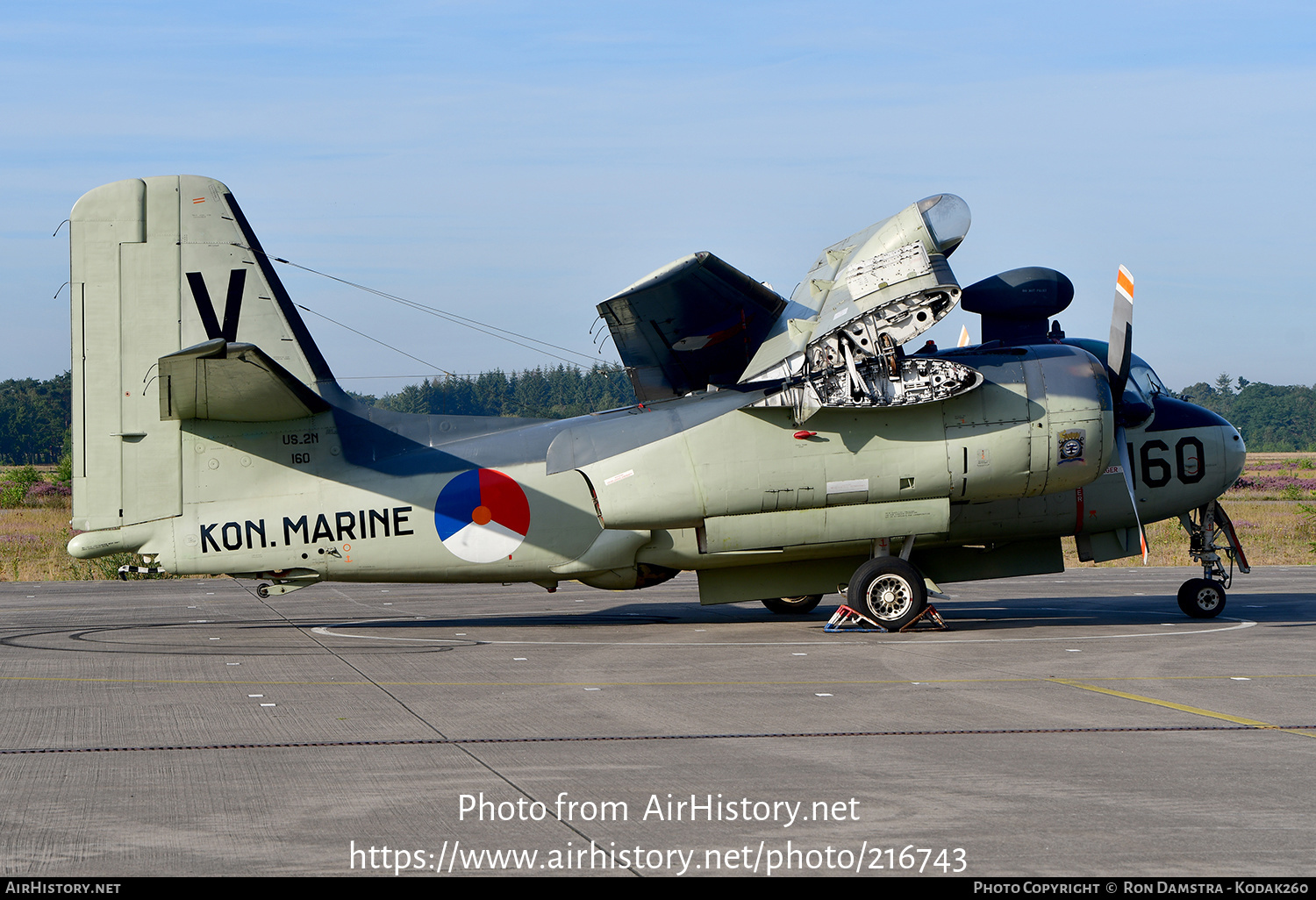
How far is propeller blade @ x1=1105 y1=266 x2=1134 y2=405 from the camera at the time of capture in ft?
58.2

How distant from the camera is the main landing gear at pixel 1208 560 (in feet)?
61.9

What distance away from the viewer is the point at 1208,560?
19.1 meters

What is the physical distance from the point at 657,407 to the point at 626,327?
1.47 meters

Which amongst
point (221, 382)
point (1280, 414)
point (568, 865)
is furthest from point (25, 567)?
point (1280, 414)

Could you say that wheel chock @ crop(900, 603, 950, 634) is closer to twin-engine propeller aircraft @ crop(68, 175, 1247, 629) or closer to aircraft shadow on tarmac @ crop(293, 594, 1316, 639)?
twin-engine propeller aircraft @ crop(68, 175, 1247, 629)

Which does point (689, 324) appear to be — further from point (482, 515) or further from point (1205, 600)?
point (1205, 600)

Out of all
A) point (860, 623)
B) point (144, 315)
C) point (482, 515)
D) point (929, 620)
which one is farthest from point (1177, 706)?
point (144, 315)

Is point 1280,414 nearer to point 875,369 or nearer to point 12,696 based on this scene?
point 875,369

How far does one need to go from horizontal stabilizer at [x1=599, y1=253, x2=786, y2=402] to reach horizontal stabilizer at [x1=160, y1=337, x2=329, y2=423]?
491cm

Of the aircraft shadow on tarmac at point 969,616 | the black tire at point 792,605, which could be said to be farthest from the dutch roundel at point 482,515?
the black tire at point 792,605

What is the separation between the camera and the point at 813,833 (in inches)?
274

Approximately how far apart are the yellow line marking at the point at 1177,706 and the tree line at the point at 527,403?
1011 cm

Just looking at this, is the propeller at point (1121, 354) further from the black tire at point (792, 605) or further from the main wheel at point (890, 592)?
the black tire at point (792, 605)

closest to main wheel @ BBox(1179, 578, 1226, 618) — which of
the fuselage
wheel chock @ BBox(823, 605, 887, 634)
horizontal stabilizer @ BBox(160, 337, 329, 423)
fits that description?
the fuselage
